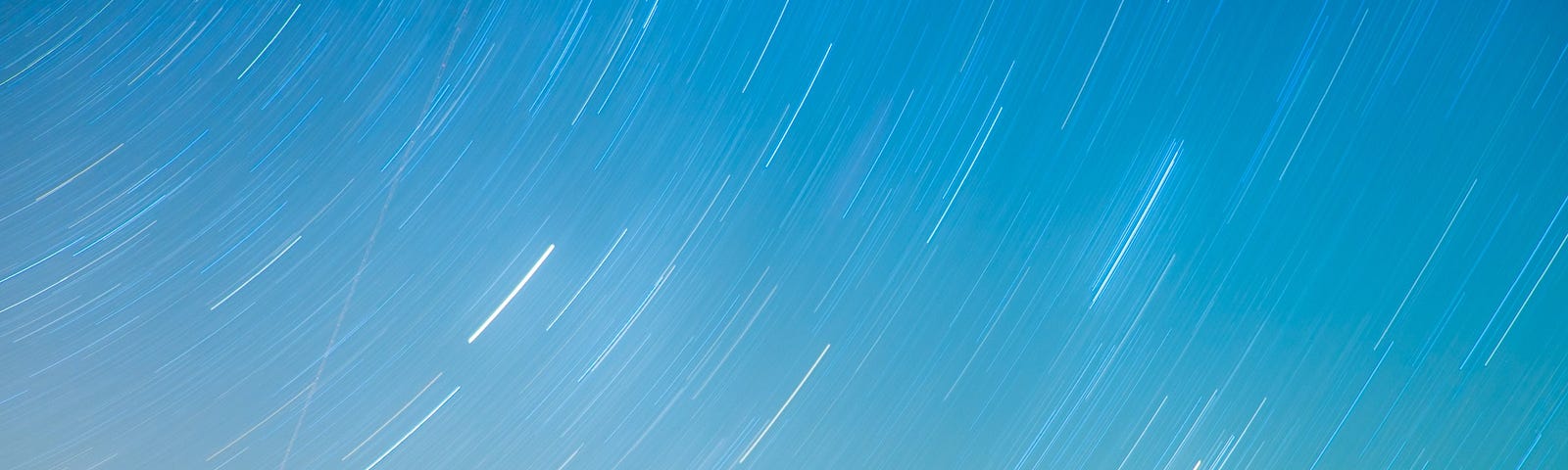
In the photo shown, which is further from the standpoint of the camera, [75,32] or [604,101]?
[604,101]

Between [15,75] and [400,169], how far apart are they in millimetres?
1130

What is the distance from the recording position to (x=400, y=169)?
141 inches

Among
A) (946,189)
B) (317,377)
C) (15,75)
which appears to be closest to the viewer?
(15,75)

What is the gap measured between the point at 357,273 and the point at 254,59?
749 millimetres

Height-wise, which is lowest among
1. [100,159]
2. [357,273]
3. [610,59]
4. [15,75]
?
[357,273]

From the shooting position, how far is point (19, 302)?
11.2ft

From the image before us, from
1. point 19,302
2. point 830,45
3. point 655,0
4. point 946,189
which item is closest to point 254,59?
point 19,302

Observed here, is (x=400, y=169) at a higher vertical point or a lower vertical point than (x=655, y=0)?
lower

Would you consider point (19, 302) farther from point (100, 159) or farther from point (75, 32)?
point (75, 32)

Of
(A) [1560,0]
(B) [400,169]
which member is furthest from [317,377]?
(A) [1560,0]

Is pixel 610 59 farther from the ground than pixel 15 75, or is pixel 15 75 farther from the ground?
pixel 610 59

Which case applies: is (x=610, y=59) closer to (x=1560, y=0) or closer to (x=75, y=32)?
(x=75, y=32)

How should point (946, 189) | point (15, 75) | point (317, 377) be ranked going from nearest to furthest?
point (15, 75) < point (317, 377) < point (946, 189)

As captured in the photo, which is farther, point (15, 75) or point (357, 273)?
point (357, 273)
